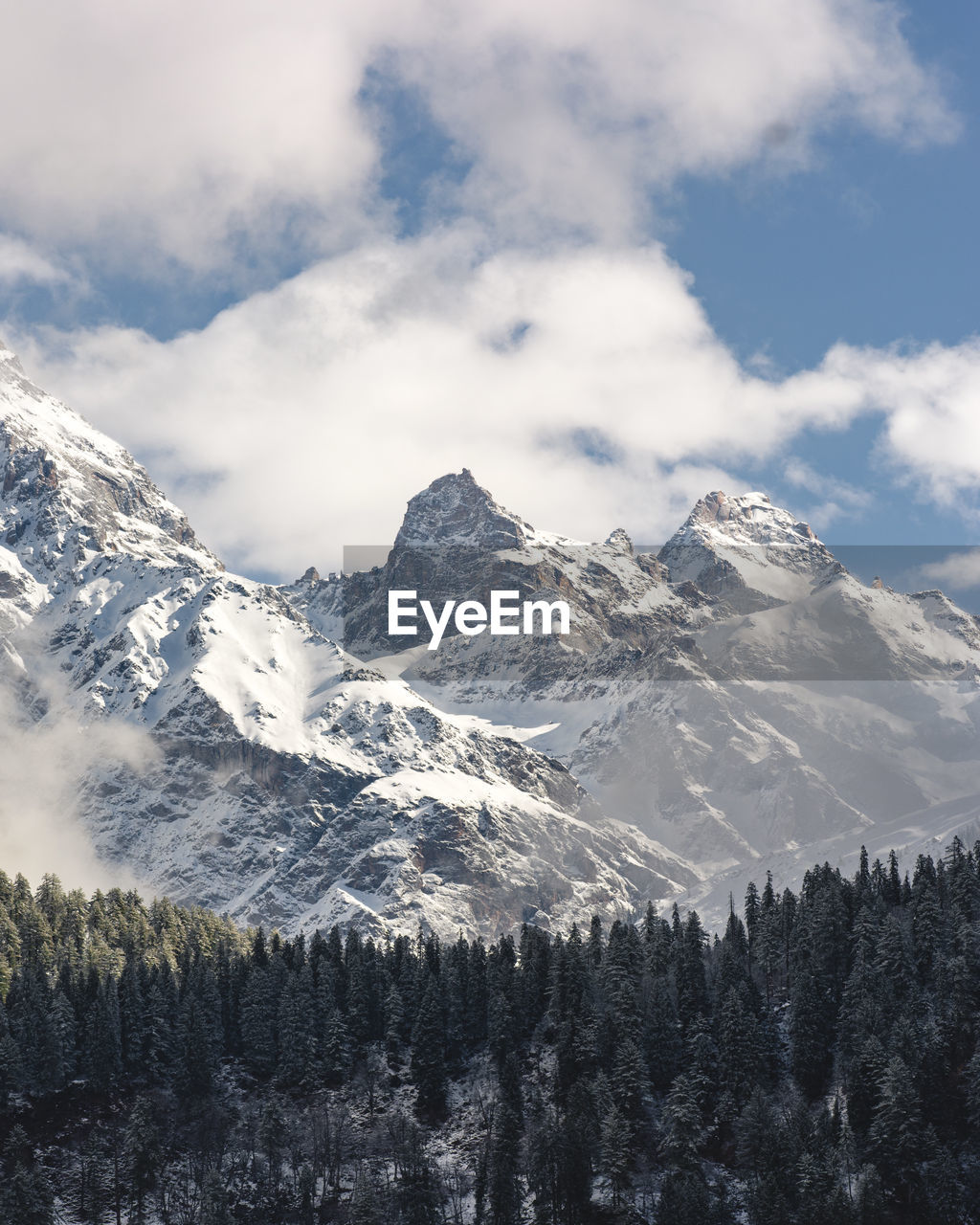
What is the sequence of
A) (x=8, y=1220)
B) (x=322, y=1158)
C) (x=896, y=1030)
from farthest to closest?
(x=322, y=1158)
(x=896, y=1030)
(x=8, y=1220)

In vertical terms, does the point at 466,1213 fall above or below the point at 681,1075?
below

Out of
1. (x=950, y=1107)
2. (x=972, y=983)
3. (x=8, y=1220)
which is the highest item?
(x=972, y=983)

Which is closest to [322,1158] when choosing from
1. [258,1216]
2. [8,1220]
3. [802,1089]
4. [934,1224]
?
[258,1216]

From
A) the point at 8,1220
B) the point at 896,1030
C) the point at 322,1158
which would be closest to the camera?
the point at 8,1220

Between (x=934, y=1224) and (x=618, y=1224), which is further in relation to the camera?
(x=618, y=1224)

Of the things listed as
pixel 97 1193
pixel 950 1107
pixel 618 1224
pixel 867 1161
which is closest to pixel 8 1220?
pixel 97 1193

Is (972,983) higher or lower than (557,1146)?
higher

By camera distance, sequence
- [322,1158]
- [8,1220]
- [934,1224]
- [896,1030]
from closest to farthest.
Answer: [934,1224] < [8,1220] < [896,1030] < [322,1158]

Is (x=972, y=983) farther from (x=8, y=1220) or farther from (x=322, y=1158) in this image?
(x=8, y=1220)

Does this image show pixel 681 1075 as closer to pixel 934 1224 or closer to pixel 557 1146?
pixel 557 1146
